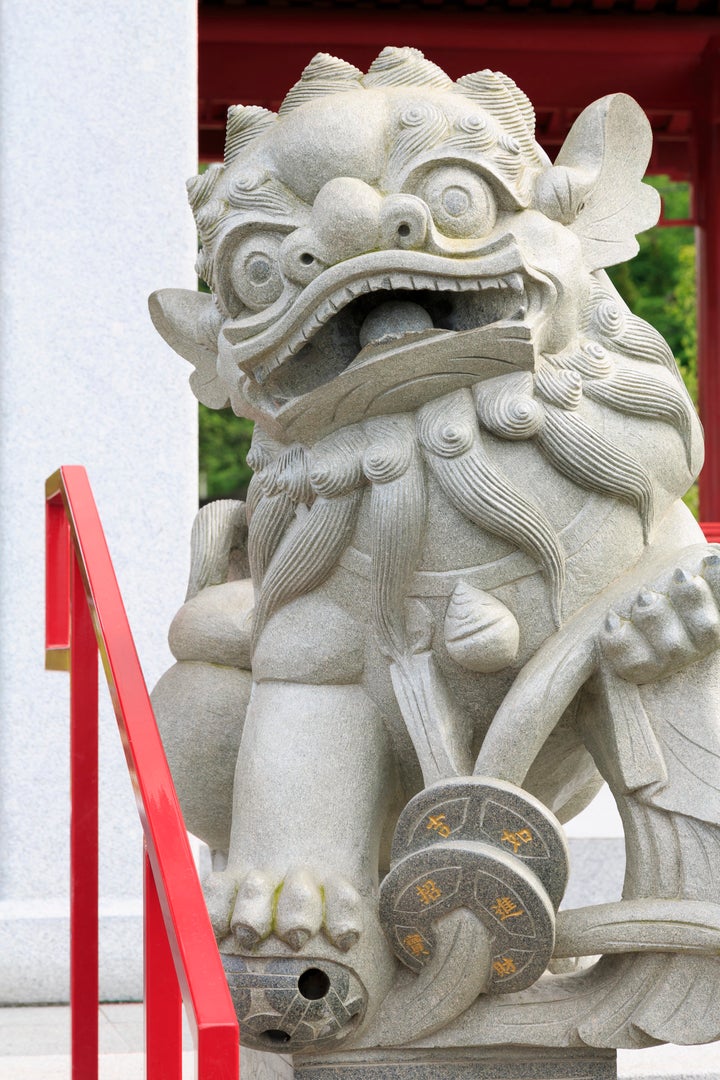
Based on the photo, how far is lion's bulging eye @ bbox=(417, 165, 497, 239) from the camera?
1913mm

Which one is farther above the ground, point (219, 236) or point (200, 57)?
point (200, 57)

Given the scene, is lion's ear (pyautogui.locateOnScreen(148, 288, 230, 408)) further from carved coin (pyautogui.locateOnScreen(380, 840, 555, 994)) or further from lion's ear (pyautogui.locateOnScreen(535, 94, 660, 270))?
carved coin (pyautogui.locateOnScreen(380, 840, 555, 994))

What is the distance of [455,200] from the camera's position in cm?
192

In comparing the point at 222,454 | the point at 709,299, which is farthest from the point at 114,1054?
the point at 222,454

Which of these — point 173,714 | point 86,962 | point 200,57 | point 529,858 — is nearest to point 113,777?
point 86,962

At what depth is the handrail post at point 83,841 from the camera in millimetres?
2367

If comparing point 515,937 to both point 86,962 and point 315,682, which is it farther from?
point 86,962

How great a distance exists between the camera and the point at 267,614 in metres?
2.05

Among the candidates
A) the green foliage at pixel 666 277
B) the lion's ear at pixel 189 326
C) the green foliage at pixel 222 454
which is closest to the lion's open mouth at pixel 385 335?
the lion's ear at pixel 189 326

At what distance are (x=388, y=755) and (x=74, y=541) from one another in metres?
0.69

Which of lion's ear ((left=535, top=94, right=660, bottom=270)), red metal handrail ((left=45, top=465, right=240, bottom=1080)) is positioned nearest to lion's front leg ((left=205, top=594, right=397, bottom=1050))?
red metal handrail ((left=45, top=465, right=240, bottom=1080))

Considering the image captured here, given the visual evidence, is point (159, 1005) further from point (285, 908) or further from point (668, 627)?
point (668, 627)

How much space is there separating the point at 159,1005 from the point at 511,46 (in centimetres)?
509

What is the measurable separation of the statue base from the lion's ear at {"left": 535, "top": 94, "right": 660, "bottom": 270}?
106cm
